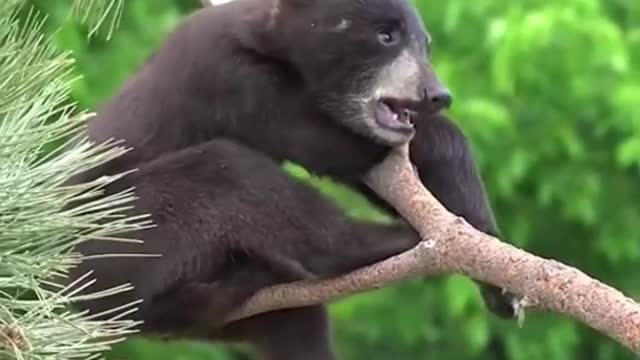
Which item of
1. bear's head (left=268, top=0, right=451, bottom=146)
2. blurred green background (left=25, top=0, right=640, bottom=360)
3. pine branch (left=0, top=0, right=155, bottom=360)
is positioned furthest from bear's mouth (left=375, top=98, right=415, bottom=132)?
blurred green background (left=25, top=0, right=640, bottom=360)

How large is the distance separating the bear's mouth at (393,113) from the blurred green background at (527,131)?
1.84 m

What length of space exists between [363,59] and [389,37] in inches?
2.2

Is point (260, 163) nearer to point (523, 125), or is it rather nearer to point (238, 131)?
point (238, 131)

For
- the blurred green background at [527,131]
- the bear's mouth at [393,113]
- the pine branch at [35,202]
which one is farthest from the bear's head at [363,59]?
the blurred green background at [527,131]

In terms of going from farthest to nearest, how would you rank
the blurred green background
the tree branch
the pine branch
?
the blurred green background → the pine branch → the tree branch

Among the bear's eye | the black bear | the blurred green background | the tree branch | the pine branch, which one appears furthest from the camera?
the blurred green background

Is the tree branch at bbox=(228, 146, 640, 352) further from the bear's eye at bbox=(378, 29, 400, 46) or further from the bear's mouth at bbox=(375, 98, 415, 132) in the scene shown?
the bear's eye at bbox=(378, 29, 400, 46)

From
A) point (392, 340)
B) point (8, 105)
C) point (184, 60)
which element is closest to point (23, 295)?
point (8, 105)

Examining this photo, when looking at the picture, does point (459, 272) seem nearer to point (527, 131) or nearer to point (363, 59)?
point (363, 59)

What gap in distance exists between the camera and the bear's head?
2.14 metres

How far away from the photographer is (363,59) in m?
2.24

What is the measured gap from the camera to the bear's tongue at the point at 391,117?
2137mm

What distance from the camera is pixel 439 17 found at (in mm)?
4605

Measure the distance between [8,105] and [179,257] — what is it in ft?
1.68
